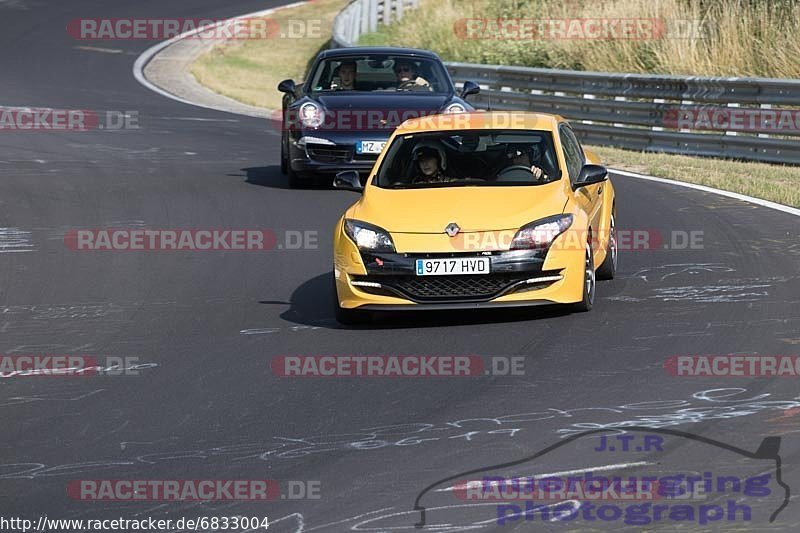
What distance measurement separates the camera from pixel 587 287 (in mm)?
10078

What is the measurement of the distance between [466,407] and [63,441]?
1962mm

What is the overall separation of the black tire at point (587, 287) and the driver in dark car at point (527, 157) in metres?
0.79

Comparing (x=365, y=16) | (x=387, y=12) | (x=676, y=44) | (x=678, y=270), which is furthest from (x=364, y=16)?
(x=678, y=270)

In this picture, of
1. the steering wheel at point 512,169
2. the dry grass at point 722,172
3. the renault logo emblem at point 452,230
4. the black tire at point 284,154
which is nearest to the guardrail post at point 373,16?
the dry grass at point 722,172

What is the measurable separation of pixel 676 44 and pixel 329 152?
409 inches

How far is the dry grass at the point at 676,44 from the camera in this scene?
2414 cm

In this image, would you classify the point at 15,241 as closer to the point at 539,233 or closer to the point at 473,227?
the point at 473,227

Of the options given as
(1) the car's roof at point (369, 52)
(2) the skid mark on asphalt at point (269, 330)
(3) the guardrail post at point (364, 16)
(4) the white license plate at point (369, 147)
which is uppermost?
(3) the guardrail post at point (364, 16)

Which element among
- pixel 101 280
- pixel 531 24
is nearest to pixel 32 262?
pixel 101 280

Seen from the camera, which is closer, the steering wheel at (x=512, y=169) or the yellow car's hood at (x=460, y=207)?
the yellow car's hood at (x=460, y=207)

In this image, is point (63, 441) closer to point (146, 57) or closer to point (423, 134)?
point (423, 134)

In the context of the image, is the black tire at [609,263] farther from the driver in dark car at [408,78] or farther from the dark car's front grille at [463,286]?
the driver in dark car at [408,78]

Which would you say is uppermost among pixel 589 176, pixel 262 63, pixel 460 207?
pixel 262 63

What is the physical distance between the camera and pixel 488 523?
18.8ft
